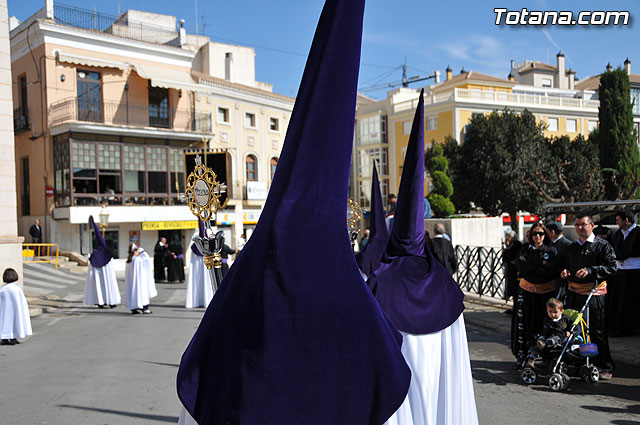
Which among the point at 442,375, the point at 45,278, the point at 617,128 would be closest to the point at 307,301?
the point at 442,375

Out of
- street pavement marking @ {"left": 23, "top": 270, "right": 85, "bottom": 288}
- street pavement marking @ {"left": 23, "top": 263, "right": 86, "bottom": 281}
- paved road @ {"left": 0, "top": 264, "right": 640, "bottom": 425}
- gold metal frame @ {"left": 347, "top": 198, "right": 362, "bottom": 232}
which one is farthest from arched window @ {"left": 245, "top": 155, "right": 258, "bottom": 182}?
gold metal frame @ {"left": 347, "top": 198, "right": 362, "bottom": 232}

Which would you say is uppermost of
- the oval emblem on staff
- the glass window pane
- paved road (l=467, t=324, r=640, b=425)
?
the glass window pane

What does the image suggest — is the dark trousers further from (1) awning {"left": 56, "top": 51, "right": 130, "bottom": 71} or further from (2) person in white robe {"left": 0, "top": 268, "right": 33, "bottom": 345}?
(1) awning {"left": 56, "top": 51, "right": 130, "bottom": 71}

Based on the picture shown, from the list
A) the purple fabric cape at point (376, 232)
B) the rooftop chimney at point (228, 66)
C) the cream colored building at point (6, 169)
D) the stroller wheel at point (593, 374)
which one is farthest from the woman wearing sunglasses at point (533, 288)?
the rooftop chimney at point (228, 66)

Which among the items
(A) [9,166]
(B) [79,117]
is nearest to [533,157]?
(B) [79,117]

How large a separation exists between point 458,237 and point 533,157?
21579 mm

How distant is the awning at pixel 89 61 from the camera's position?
95.6 ft

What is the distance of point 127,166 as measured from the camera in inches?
1233

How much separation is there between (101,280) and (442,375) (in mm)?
12737

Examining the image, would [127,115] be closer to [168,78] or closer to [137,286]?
[168,78]

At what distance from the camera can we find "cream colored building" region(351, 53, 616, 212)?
45.1 metres

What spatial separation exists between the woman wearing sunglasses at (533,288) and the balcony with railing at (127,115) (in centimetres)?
2711

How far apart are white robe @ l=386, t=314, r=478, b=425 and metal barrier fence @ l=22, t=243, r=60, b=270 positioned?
24.8 m

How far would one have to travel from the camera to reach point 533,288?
23.4 feet
